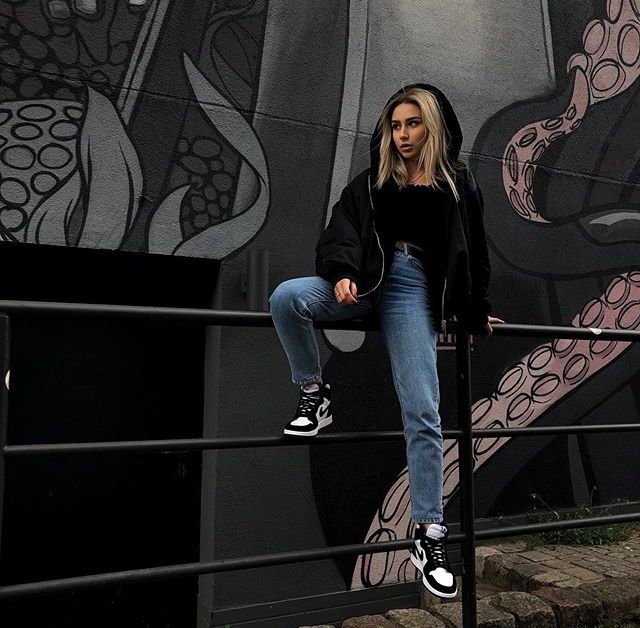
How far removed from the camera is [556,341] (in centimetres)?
528

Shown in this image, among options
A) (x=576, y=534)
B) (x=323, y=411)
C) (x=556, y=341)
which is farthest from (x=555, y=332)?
(x=576, y=534)

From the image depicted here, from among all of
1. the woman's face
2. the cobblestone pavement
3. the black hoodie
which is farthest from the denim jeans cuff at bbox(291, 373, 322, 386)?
the cobblestone pavement

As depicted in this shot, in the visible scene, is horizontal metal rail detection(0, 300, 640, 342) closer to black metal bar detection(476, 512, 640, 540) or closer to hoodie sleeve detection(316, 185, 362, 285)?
hoodie sleeve detection(316, 185, 362, 285)

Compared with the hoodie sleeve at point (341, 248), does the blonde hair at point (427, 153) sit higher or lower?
higher

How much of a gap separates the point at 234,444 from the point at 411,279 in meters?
0.86

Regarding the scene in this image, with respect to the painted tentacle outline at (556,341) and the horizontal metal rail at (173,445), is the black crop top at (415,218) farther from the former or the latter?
the painted tentacle outline at (556,341)

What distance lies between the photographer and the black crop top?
2377mm

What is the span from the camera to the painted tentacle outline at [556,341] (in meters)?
4.55

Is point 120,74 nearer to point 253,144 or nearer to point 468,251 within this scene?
point 253,144

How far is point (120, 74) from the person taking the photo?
3854 millimetres

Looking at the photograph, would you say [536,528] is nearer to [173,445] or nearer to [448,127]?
[173,445]

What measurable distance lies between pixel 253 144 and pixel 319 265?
217 centimetres

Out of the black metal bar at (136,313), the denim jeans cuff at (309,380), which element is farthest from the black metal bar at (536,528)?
the black metal bar at (136,313)

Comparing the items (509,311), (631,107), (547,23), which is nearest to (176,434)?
(509,311)
